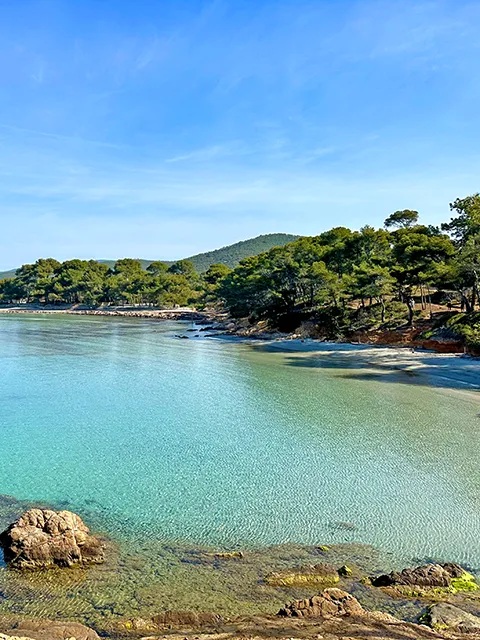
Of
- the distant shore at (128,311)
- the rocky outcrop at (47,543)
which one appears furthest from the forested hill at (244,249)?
the rocky outcrop at (47,543)

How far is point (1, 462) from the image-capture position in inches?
506

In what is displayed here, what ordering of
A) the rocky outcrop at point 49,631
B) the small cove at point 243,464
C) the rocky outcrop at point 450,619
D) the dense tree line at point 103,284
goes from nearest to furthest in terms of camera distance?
the rocky outcrop at point 49,631
the rocky outcrop at point 450,619
the small cove at point 243,464
the dense tree line at point 103,284

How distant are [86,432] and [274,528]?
346 inches

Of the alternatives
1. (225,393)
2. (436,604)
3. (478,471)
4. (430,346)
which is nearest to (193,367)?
(225,393)

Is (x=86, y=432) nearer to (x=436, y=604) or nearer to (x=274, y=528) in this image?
(x=274, y=528)

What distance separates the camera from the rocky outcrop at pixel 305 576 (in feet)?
23.5

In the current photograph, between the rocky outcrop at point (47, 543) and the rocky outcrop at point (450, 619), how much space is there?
16.2 feet

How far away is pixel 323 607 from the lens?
6.11 metres

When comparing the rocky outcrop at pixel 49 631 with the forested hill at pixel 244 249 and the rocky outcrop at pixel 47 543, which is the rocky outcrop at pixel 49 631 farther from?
the forested hill at pixel 244 249

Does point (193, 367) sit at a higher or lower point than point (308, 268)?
lower

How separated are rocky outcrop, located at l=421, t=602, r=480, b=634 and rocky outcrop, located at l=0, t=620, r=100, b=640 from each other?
3.98m

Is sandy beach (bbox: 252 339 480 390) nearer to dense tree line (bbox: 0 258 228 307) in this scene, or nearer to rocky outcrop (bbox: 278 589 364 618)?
rocky outcrop (bbox: 278 589 364 618)

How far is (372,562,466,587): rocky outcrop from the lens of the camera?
6988 mm

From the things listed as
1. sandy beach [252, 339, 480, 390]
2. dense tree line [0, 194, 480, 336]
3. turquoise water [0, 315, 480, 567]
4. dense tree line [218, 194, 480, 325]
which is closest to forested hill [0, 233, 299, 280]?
dense tree line [0, 194, 480, 336]
